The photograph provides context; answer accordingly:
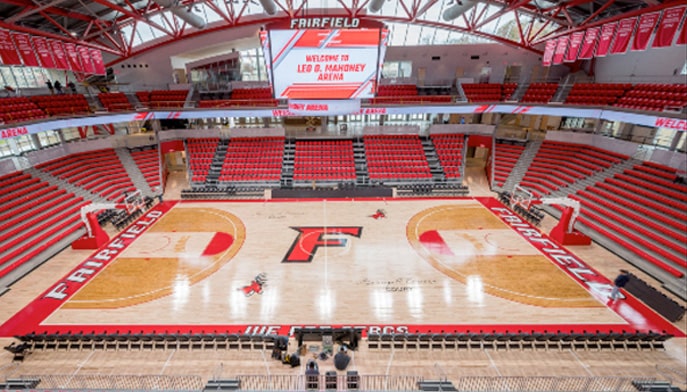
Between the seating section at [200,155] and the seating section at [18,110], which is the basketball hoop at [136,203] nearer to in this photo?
the seating section at [200,155]

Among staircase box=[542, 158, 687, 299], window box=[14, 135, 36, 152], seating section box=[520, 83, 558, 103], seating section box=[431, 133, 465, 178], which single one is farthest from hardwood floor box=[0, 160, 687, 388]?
seating section box=[520, 83, 558, 103]

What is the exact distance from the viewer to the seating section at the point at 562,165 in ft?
67.5

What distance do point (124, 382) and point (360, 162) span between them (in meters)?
20.4

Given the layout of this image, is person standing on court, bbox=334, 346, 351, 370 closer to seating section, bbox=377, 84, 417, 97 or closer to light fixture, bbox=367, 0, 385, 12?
light fixture, bbox=367, 0, 385, 12

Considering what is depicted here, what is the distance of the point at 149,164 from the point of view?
80.9 feet

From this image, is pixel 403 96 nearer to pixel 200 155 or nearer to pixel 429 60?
pixel 429 60

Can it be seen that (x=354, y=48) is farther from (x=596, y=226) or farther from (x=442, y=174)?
(x=596, y=226)

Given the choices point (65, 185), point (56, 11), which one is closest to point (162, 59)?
point (56, 11)

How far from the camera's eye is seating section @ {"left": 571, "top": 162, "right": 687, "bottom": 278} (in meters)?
13.3

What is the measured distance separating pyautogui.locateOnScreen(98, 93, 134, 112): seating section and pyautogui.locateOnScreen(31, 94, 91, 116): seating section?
1.56 meters

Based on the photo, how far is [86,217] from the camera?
15.1 meters

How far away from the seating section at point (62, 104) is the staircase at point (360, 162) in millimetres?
19958

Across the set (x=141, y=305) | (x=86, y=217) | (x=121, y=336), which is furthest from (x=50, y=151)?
(x=121, y=336)

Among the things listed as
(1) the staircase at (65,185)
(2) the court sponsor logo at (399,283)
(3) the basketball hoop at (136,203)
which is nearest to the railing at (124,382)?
(2) the court sponsor logo at (399,283)
